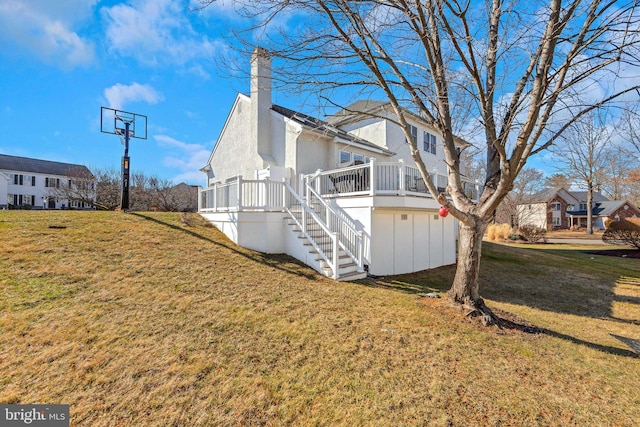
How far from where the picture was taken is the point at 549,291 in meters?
8.49

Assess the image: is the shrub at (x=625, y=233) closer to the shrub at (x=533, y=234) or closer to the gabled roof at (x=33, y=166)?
the shrub at (x=533, y=234)

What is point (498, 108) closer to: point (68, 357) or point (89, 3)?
point (68, 357)

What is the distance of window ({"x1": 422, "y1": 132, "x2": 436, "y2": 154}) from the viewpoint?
16641mm

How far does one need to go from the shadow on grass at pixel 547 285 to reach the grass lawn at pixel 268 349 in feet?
0.40

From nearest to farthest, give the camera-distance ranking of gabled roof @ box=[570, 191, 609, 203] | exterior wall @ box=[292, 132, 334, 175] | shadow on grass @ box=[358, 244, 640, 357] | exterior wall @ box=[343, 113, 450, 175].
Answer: shadow on grass @ box=[358, 244, 640, 357]
exterior wall @ box=[292, 132, 334, 175]
exterior wall @ box=[343, 113, 450, 175]
gabled roof @ box=[570, 191, 609, 203]

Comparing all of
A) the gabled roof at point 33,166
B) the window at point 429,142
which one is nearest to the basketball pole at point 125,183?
the window at point 429,142

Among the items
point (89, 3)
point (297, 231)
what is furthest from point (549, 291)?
point (89, 3)

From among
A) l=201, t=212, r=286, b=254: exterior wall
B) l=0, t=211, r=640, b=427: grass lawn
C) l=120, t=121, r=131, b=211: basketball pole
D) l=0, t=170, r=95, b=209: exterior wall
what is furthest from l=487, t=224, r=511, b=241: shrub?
l=0, t=170, r=95, b=209: exterior wall

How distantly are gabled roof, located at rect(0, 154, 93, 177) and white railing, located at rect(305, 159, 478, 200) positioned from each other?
39.3 m

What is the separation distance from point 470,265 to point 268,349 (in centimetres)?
448

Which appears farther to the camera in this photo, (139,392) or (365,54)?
(365,54)

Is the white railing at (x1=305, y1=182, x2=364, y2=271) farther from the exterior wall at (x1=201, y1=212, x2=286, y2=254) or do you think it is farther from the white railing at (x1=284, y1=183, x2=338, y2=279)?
the exterior wall at (x1=201, y1=212, x2=286, y2=254)

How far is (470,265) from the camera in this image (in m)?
5.70

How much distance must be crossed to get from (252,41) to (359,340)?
6.02m
